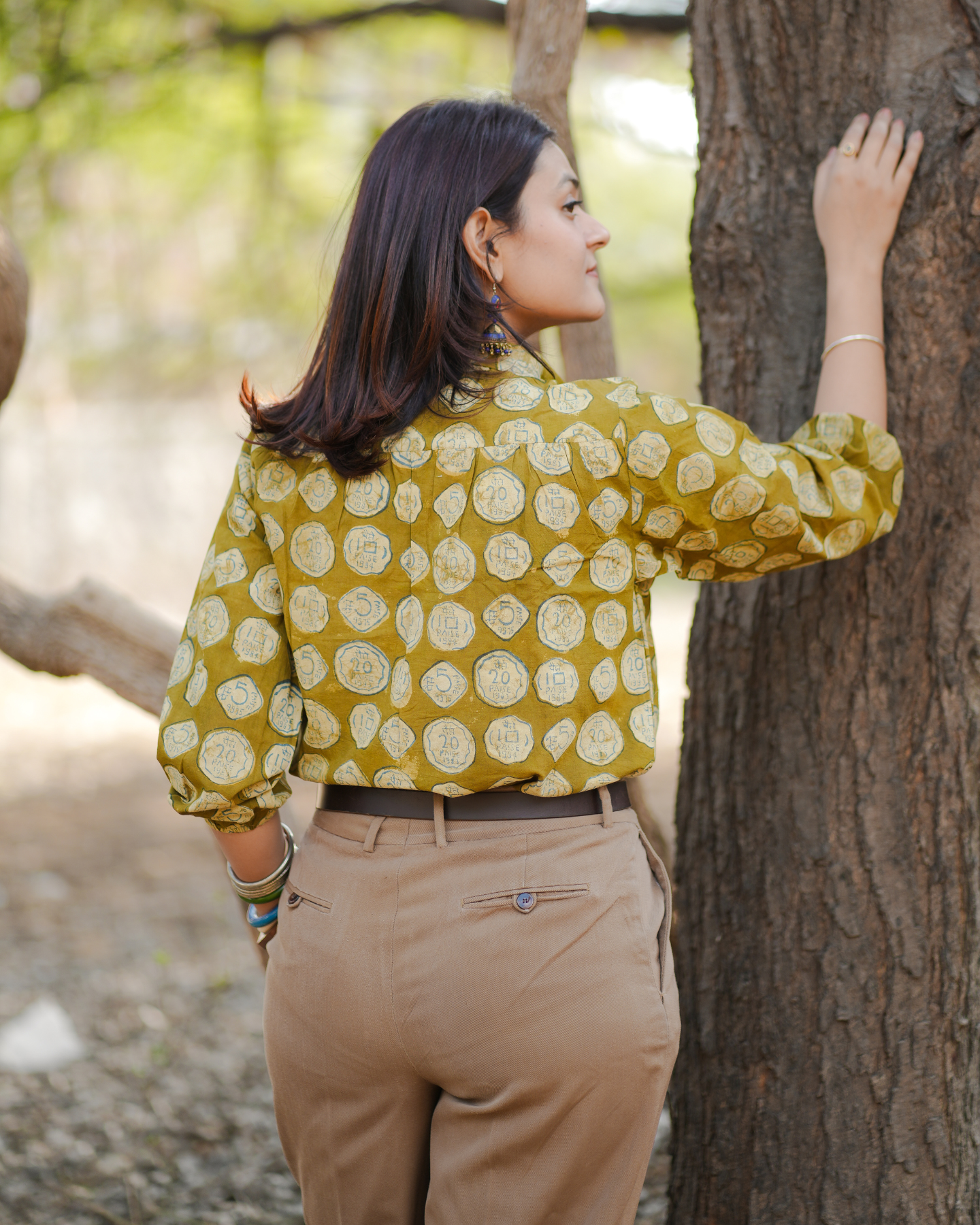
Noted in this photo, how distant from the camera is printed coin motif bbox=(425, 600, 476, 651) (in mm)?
1388

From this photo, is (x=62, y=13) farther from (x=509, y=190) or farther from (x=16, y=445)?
(x=16, y=445)

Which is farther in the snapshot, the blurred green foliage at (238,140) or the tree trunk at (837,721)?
the blurred green foliage at (238,140)

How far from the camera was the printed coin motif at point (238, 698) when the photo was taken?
1493 mm

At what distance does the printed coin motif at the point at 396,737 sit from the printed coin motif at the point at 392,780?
0.02 m

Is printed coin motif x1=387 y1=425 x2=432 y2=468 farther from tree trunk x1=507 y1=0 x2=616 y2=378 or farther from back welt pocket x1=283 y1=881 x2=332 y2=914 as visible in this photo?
tree trunk x1=507 y1=0 x2=616 y2=378

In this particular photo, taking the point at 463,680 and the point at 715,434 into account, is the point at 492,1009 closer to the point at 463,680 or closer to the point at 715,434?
the point at 463,680

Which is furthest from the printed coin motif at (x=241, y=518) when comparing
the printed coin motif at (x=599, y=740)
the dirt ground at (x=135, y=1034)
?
the dirt ground at (x=135, y=1034)

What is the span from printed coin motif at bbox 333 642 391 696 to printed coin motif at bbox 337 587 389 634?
0.02 meters

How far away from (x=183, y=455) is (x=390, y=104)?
8421 millimetres

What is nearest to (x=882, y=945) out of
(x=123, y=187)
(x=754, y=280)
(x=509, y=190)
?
(x=754, y=280)

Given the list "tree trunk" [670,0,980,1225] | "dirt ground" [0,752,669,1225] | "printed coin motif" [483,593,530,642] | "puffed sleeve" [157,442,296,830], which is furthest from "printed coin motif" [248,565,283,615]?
"dirt ground" [0,752,669,1225]

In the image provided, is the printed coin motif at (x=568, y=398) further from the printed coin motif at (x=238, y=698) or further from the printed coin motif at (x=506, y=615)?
the printed coin motif at (x=238, y=698)

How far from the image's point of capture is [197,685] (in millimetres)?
1509

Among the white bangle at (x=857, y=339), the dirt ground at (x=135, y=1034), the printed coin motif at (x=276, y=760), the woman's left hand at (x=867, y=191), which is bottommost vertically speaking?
the dirt ground at (x=135, y=1034)
